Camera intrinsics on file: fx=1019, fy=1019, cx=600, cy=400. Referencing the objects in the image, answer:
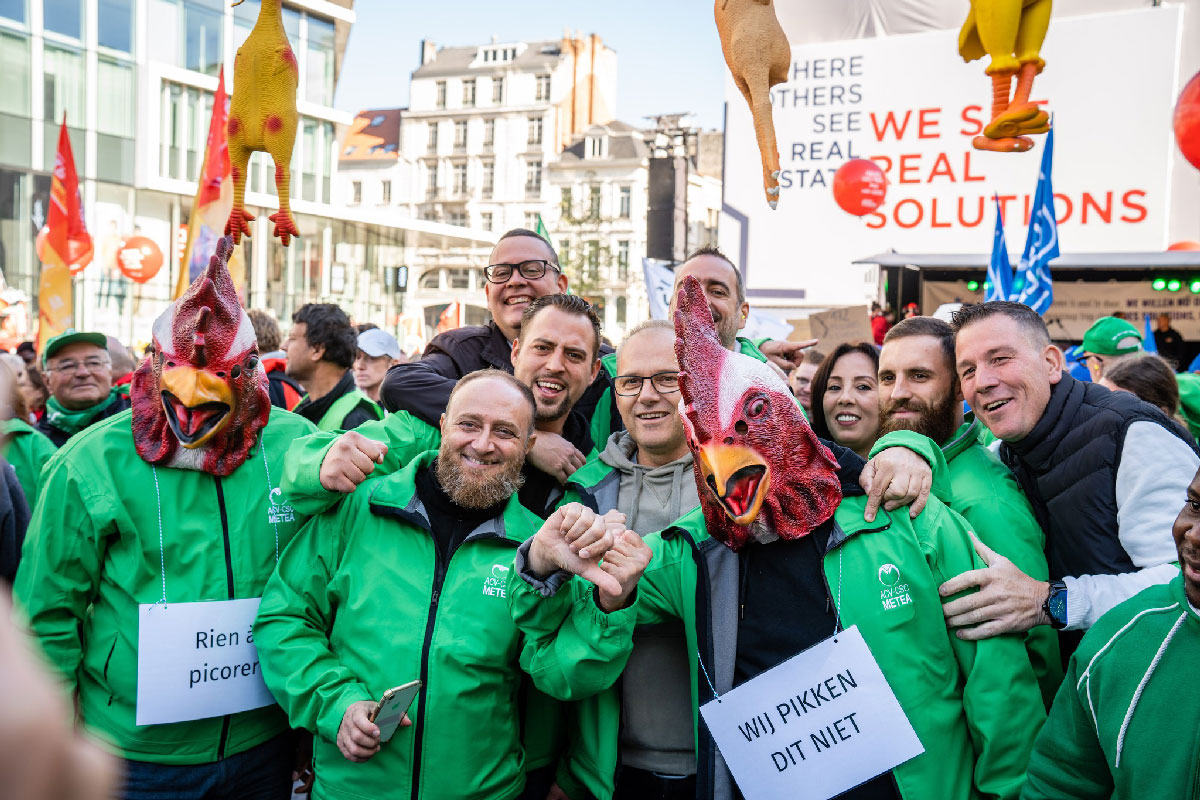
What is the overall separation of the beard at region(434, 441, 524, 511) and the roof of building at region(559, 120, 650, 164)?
5729 centimetres

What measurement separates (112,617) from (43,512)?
0.35m

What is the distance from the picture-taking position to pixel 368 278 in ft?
118

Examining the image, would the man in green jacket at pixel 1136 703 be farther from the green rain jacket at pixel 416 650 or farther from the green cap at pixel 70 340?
the green cap at pixel 70 340

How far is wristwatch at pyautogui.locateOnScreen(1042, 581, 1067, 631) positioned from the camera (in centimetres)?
244

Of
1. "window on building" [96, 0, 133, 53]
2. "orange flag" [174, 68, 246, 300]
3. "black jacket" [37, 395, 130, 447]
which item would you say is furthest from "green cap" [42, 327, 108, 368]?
"window on building" [96, 0, 133, 53]

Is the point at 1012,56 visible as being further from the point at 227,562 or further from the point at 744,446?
the point at 227,562

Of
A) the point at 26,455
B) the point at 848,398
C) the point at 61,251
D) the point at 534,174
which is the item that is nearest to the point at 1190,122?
the point at 848,398

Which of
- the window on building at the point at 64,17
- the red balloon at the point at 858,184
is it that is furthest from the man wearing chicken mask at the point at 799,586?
the window on building at the point at 64,17

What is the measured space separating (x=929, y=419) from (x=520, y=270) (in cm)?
159

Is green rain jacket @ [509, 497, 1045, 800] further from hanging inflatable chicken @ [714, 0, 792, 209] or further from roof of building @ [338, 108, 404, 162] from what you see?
roof of building @ [338, 108, 404, 162]

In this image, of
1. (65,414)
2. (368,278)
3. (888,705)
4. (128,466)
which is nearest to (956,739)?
(888,705)

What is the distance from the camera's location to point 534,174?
61688 millimetres

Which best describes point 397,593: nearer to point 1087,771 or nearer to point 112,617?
point 112,617

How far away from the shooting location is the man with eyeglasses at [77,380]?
489 centimetres
